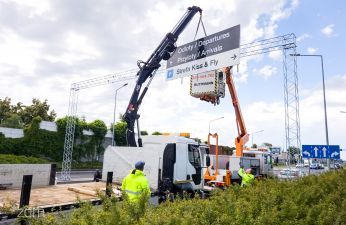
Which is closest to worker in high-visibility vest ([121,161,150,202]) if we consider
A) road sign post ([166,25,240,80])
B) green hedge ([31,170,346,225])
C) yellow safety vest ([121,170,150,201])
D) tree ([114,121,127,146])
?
yellow safety vest ([121,170,150,201])

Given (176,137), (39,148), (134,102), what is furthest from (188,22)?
(39,148)

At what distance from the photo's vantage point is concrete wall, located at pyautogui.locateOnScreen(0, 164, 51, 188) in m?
8.99

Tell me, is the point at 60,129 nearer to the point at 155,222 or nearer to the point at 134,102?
the point at 134,102

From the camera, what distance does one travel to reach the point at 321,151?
20500 mm

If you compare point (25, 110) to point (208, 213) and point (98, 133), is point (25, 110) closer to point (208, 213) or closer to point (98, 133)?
point (98, 133)

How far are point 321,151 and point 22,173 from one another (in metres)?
18.2

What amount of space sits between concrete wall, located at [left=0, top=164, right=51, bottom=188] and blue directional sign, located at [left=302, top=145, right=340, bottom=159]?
16162 mm

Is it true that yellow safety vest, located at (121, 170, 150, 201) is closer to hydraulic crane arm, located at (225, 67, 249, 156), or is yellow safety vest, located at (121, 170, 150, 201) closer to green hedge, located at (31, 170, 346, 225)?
green hedge, located at (31, 170, 346, 225)

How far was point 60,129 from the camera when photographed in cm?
3441

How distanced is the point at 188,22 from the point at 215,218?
41.5 feet

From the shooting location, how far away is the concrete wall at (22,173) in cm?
899

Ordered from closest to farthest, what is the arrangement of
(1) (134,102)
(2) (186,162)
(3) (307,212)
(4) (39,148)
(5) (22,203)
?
(3) (307,212), (5) (22,203), (2) (186,162), (1) (134,102), (4) (39,148)

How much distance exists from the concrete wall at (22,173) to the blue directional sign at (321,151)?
53.0 feet

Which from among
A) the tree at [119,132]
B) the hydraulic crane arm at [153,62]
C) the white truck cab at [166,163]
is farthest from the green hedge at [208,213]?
the tree at [119,132]
